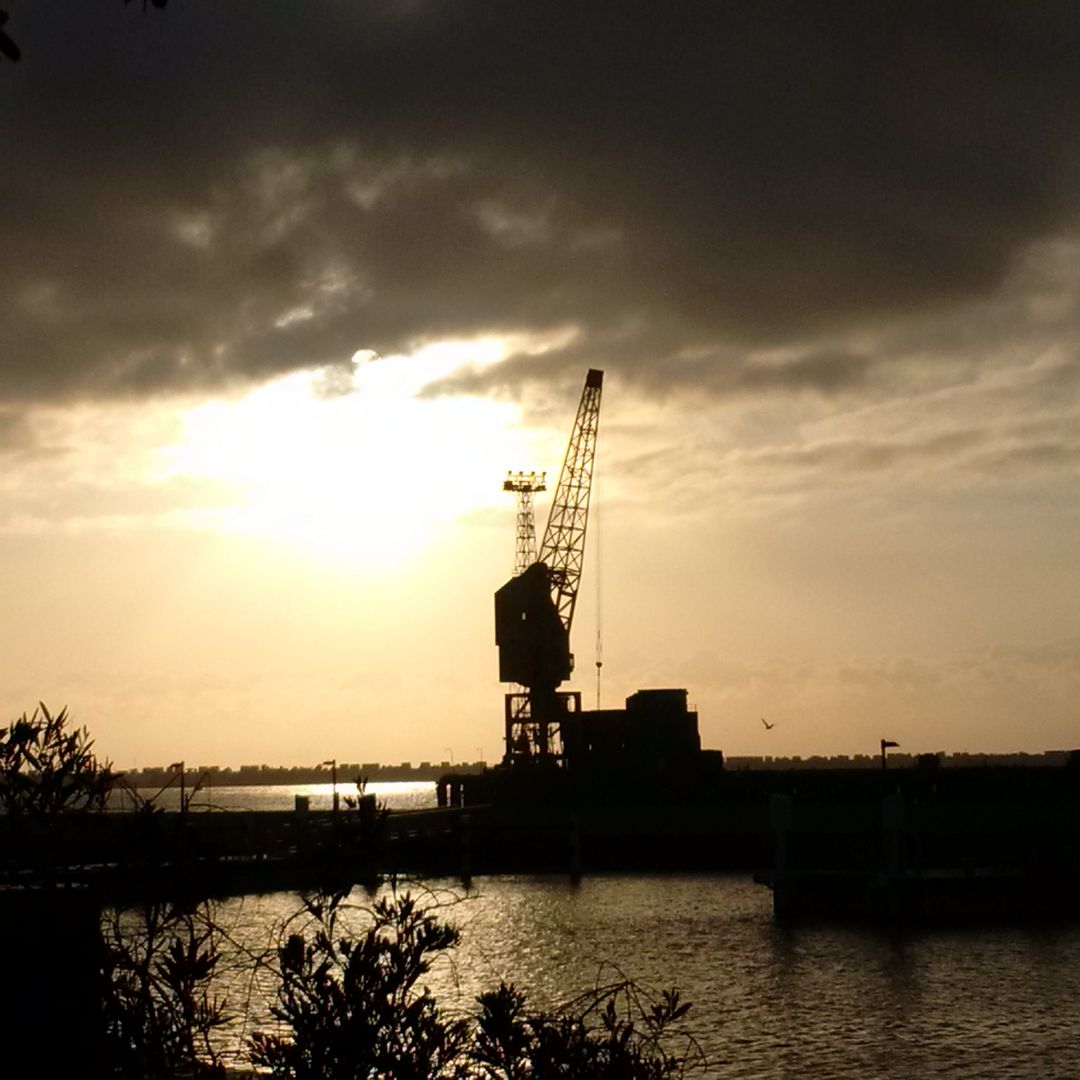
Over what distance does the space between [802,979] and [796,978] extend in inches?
11.4

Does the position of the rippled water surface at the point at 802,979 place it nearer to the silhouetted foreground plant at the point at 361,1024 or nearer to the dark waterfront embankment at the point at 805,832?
the dark waterfront embankment at the point at 805,832

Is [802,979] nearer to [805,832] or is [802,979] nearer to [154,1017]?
[805,832]

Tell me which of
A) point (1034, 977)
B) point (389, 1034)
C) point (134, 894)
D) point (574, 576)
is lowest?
point (1034, 977)

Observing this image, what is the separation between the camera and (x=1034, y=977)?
180ft

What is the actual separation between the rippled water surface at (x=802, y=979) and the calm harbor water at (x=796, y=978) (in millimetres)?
89

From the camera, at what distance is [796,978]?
5528 centimetres

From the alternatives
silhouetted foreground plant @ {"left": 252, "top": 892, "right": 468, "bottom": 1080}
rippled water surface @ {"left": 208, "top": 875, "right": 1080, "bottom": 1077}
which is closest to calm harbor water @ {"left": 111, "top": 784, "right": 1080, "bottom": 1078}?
rippled water surface @ {"left": 208, "top": 875, "right": 1080, "bottom": 1077}

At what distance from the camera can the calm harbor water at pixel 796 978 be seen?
4128 cm

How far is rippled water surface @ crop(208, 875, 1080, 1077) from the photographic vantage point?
41.4m

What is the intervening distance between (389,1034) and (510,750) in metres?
129

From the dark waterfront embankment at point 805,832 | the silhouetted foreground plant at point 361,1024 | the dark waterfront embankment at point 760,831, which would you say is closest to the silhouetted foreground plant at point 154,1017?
the silhouetted foreground plant at point 361,1024

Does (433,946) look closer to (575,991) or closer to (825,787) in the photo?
(575,991)

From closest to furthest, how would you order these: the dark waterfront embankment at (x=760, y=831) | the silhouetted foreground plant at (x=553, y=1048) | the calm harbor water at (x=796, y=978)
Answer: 1. the silhouetted foreground plant at (x=553, y=1048)
2. the calm harbor water at (x=796, y=978)
3. the dark waterfront embankment at (x=760, y=831)

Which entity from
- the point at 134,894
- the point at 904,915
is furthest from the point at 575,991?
the point at 134,894
